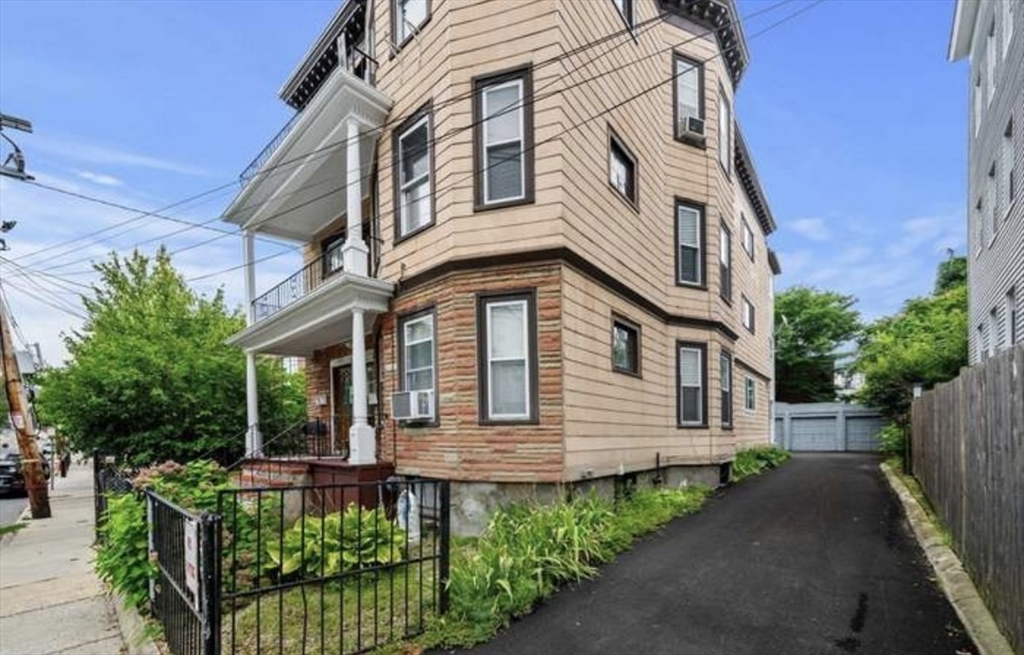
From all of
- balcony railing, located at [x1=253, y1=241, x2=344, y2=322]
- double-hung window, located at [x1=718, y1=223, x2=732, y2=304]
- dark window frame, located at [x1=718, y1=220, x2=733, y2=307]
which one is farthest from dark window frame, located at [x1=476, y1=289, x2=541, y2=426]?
double-hung window, located at [x1=718, y1=223, x2=732, y2=304]

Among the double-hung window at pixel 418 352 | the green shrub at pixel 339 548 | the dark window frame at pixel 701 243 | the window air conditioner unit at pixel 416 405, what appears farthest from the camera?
the dark window frame at pixel 701 243

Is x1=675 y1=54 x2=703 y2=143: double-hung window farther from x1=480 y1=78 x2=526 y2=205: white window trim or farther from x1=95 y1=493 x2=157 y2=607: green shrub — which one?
x1=95 y1=493 x2=157 y2=607: green shrub

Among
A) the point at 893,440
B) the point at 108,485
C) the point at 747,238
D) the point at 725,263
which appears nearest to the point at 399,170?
the point at 108,485

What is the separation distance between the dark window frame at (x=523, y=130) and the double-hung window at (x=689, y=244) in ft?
16.7

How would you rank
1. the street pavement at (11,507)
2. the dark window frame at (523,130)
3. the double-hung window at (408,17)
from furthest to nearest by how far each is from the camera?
1. the street pavement at (11,507)
2. the double-hung window at (408,17)
3. the dark window frame at (523,130)

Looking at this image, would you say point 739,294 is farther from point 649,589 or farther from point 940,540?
point 649,589

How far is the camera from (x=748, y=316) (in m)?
19.2

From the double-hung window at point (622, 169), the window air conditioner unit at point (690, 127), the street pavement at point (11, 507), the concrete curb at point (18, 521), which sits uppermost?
the window air conditioner unit at point (690, 127)

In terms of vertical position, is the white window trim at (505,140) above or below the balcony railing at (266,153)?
below

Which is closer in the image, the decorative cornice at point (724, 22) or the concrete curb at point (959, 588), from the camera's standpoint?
the concrete curb at point (959, 588)

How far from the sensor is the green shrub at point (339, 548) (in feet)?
16.7

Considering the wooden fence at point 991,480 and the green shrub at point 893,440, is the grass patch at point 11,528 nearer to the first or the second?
the wooden fence at point 991,480

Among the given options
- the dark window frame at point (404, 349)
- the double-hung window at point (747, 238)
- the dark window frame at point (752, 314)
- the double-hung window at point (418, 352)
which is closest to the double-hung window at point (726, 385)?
the dark window frame at point (752, 314)

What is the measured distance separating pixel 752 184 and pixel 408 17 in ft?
42.3
